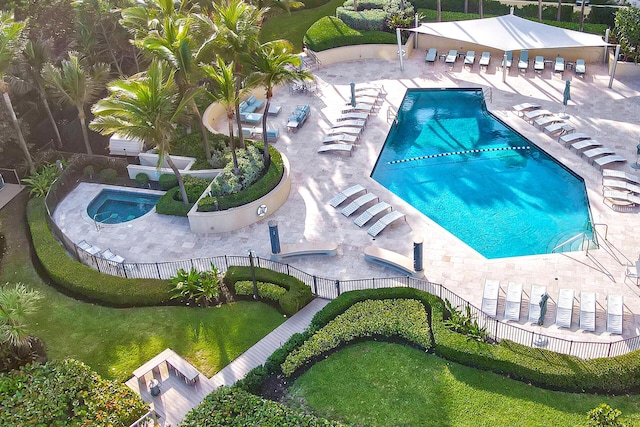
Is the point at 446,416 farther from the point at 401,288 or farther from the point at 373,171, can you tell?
the point at 373,171

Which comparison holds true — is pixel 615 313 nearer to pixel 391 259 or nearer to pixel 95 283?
pixel 391 259

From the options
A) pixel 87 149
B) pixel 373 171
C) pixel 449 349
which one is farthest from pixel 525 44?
pixel 87 149

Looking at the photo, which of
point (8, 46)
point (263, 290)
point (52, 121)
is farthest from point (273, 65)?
point (52, 121)

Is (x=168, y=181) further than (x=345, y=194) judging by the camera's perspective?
Yes

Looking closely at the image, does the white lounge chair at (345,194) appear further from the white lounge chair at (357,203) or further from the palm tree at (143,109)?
the palm tree at (143,109)

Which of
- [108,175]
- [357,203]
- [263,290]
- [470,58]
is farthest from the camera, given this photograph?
[470,58]

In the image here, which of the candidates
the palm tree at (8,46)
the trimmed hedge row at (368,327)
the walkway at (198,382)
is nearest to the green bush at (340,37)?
the palm tree at (8,46)
